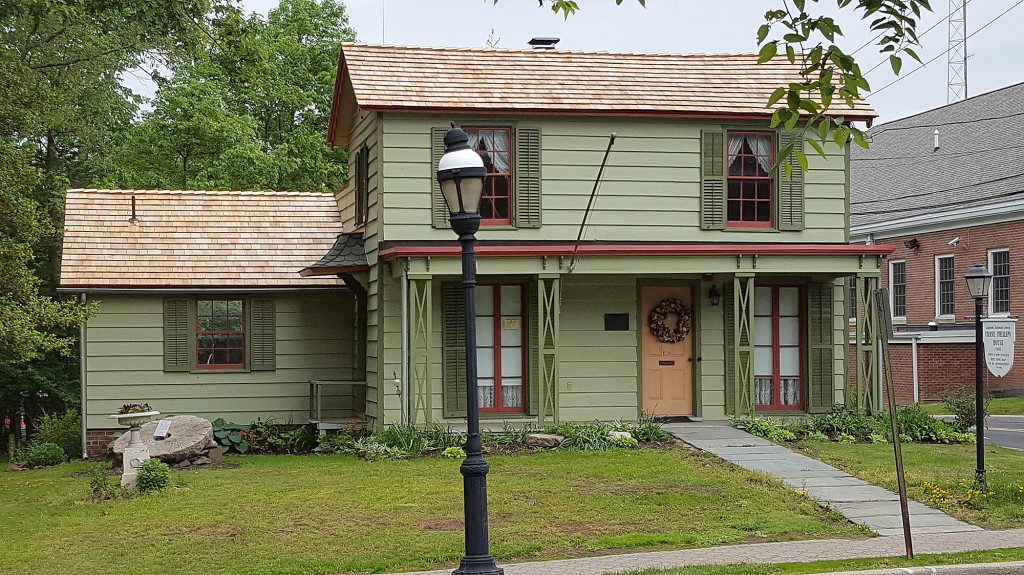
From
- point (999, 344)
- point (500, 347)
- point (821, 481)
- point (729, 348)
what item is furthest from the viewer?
point (999, 344)

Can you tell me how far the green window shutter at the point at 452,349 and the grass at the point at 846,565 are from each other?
30.3 ft

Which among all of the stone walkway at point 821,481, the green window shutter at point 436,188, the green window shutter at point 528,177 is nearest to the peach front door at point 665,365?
the stone walkway at point 821,481

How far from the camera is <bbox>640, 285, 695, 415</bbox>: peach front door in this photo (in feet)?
62.7

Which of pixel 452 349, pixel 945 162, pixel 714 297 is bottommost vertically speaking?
pixel 452 349

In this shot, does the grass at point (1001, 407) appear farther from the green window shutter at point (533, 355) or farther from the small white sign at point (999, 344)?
the green window shutter at point (533, 355)

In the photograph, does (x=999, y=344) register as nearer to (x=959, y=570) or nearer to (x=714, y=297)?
(x=714, y=297)

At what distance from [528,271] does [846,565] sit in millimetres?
8810

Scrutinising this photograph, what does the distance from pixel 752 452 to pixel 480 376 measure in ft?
16.0

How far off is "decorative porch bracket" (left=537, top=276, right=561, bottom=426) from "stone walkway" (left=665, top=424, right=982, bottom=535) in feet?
6.17

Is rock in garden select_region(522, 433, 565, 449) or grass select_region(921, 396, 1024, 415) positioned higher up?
rock in garden select_region(522, 433, 565, 449)

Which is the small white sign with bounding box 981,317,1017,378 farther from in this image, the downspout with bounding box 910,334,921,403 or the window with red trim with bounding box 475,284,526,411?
the window with red trim with bounding box 475,284,526,411

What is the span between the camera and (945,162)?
34.8 metres

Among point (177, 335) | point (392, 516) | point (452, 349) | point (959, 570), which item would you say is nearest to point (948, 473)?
point (959, 570)

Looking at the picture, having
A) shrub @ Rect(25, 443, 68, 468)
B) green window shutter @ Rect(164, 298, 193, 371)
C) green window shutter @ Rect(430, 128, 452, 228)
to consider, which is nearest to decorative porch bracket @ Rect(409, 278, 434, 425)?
green window shutter @ Rect(430, 128, 452, 228)
